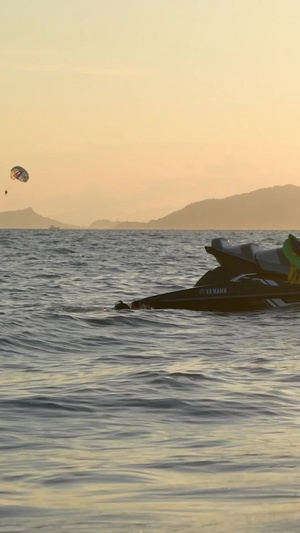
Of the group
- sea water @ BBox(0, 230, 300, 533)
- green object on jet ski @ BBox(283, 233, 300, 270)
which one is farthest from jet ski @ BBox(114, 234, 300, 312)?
sea water @ BBox(0, 230, 300, 533)

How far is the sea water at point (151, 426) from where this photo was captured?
18.2 ft

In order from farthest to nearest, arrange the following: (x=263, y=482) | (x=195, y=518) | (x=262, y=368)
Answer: (x=262, y=368)
(x=263, y=482)
(x=195, y=518)

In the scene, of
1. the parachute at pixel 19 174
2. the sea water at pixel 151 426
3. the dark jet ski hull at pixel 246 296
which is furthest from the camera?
the parachute at pixel 19 174

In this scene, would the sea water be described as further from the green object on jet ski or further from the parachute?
the parachute

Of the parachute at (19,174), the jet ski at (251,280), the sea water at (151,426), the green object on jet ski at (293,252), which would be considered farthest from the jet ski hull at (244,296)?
the parachute at (19,174)

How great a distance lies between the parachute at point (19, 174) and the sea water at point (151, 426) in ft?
187

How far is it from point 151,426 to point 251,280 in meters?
10.5

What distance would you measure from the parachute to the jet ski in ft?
182

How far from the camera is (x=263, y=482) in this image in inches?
247

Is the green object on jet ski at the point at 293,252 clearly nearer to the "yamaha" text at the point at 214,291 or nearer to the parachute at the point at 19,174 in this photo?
the "yamaha" text at the point at 214,291

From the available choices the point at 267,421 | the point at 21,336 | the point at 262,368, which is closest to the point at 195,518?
the point at 267,421

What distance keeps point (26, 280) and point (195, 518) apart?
2801 cm

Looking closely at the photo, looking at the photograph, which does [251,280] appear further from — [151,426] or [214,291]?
[151,426]

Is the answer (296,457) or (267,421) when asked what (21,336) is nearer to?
(267,421)
